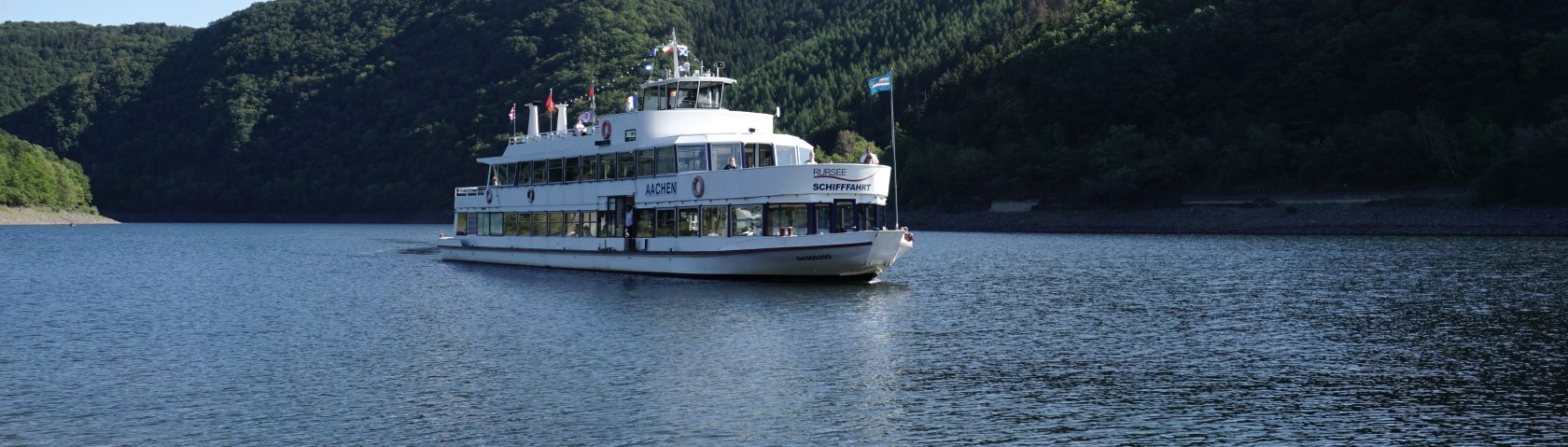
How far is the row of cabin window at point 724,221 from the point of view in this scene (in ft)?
151

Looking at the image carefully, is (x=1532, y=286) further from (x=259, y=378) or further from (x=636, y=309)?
(x=259, y=378)

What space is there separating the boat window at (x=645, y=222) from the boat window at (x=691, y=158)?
355 cm

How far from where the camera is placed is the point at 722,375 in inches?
993

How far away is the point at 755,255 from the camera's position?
46469 mm

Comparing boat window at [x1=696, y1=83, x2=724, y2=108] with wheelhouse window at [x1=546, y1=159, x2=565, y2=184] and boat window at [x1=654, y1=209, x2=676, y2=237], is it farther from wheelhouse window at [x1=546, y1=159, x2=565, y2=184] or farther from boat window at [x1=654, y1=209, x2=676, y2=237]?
wheelhouse window at [x1=546, y1=159, x2=565, y2=184]

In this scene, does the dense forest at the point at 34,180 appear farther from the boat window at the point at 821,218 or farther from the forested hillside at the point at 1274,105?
the boat window at the point at 821,218

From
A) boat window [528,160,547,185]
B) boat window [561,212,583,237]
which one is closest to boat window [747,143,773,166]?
boat window [561,212,583,237]

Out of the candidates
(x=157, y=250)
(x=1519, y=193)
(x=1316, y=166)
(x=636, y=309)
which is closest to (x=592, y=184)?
(x=636, y=309)

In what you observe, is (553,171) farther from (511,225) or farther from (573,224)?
(511,225)

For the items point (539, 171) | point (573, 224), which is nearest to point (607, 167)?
point (573, 224)

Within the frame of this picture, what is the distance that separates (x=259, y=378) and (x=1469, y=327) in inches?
1194

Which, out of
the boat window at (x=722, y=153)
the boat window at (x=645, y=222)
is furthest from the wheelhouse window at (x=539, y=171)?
the boat window at (x=722, y=153)

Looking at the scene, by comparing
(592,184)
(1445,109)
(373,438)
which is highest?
(1445,109)

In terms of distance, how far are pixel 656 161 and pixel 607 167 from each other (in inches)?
166
